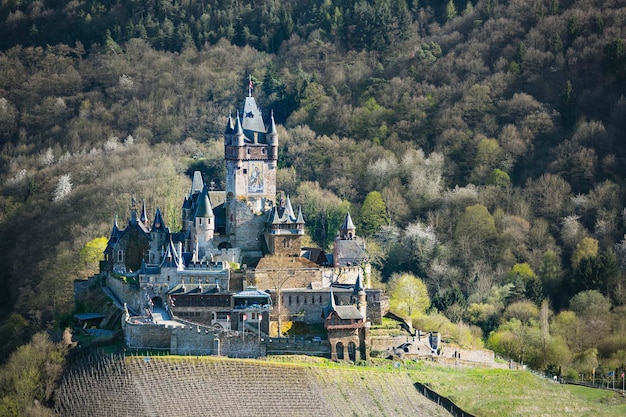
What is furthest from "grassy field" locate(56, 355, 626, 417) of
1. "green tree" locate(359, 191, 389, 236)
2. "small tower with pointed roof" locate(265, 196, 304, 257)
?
"green tree" locate(359, 191, 389, 236)

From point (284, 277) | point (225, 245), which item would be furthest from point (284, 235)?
point (225, 245)

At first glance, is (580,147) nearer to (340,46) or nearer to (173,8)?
(340,46)

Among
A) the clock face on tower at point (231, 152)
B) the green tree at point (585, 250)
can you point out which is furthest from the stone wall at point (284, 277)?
the green tree at point (585, 250)

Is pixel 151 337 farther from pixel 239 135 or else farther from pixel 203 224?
pixel 239 135

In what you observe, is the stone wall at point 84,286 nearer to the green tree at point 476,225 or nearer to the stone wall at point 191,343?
the stone wall at point 191,343

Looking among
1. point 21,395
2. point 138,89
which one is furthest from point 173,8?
point 21,395
